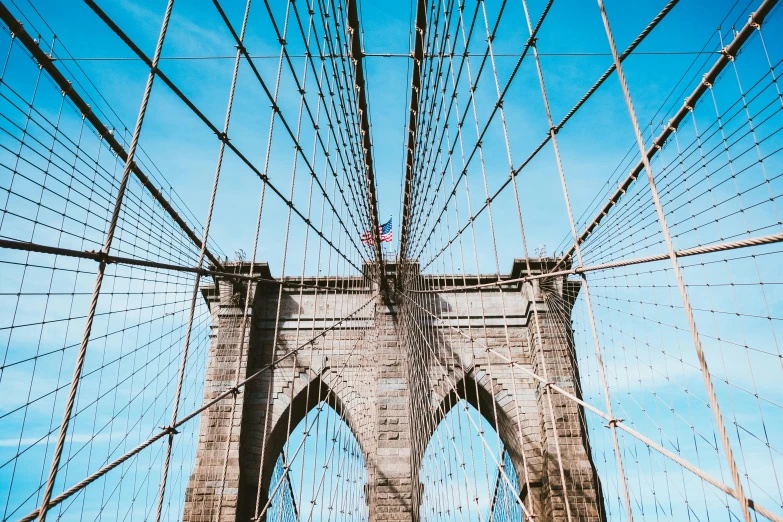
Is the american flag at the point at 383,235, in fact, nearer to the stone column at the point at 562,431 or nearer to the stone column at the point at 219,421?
the stone column at the point at 219,421

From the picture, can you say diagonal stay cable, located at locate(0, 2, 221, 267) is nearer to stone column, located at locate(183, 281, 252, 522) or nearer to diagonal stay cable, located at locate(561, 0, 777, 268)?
stone column, located at locate(183, 281, 252, 522)

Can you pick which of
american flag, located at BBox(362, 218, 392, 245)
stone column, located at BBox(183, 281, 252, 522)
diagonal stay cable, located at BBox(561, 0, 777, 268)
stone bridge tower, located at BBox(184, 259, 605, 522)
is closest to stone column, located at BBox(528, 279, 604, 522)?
stone bridge tower, located at BBox(184, 259, 605, 522)

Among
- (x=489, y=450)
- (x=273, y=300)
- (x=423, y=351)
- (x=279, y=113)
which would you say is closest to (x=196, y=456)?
(x=273, y=300)

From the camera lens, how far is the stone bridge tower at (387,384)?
8.78 m

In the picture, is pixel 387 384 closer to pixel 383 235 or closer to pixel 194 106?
pixel 383 235

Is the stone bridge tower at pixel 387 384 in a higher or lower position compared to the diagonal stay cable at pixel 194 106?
lower

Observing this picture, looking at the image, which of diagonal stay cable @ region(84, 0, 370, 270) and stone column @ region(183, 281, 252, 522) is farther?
stone column @ region(183, 281, 252, 522)

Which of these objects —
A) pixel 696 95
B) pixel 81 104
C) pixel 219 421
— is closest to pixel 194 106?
pixel 81 104

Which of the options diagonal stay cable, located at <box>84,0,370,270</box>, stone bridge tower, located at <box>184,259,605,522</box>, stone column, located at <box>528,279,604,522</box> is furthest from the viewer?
stone bridge tower, located at <box>184,259,605,522</box>

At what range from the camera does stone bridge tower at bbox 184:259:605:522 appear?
28.8 feet

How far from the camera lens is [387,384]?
9.81 metres

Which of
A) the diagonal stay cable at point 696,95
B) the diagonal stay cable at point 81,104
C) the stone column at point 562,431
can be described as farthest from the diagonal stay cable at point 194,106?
the stone column at point 562,431

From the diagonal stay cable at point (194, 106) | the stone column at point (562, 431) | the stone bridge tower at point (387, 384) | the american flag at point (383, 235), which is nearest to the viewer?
the diagonal stay cable at point (194, 106)

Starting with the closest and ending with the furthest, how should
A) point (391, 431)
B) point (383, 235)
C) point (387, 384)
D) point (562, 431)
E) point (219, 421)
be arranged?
point (562, 431) → point (219, 421) → point (391, 431) → point (387, 384) → point (383, 235)
